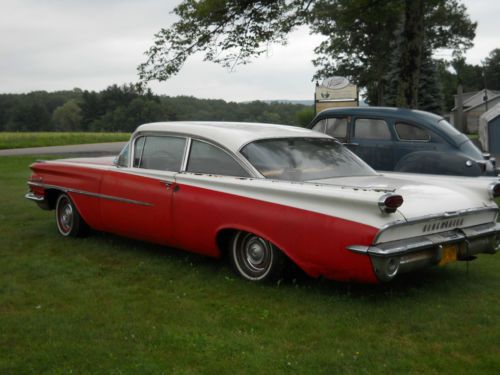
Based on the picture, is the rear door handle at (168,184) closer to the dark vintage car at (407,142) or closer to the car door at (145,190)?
the car door at (145,190)

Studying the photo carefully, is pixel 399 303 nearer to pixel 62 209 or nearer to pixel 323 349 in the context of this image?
pixel 323 349

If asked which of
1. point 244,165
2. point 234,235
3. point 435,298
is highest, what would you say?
point 244,165

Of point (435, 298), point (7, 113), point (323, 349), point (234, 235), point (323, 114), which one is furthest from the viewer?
point (7, 113)

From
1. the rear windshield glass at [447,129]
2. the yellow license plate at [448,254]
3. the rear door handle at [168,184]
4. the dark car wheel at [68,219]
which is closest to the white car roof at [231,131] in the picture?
the rear door handle at [168,184]

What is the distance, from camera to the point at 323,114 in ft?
34.1

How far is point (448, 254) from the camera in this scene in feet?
16.2

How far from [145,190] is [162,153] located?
41cm

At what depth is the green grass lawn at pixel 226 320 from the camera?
3738 millimetres

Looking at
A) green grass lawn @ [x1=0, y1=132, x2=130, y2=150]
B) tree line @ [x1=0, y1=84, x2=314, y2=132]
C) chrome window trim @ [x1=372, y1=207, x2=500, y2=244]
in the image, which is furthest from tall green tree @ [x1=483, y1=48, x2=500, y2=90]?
chrome window trim @ [x1=372, y1=207, x2=500, y2=244]

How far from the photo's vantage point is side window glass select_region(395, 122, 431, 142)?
944 centimetres

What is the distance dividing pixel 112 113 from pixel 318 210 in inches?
2310

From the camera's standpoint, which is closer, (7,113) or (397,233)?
(397,233)

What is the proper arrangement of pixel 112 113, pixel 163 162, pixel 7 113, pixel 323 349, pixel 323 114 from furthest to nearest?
1. pixel 7 113
2. pixel 112 113
3. pixel 323 114
4. pixel 163 162
5. pixel 323 349

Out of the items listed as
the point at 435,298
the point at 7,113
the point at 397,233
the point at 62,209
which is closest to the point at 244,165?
the point at 397,233
